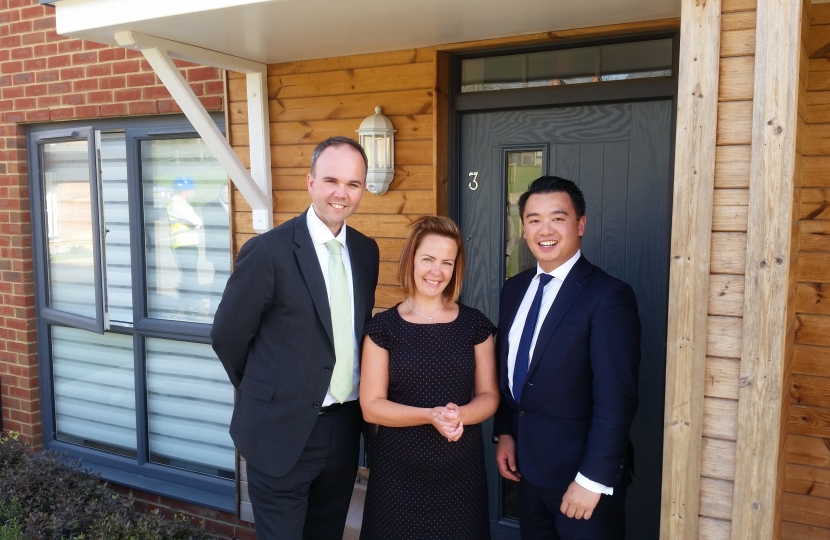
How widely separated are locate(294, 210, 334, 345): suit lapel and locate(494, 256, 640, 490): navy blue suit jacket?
696 millimetres

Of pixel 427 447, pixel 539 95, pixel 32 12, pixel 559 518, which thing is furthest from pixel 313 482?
pixel 32 12

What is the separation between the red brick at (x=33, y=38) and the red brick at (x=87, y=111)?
21.0 inches

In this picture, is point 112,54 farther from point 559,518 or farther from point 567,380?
point 559,518

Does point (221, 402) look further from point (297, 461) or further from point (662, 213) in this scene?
point (662, 213)

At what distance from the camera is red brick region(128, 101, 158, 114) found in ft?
13.0

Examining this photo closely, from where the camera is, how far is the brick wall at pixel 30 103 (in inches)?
158

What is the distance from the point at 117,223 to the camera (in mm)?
4344

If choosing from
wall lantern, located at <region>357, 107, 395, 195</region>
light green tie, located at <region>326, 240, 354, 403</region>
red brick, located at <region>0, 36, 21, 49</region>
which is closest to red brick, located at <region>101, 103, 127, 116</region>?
red brick, located at <region>0, 36, 21, 49</region>

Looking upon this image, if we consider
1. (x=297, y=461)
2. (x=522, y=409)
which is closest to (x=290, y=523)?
(x=297, y=461)

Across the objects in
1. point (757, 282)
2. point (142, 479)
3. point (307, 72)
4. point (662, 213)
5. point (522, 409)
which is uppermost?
Result: point (307, 72)

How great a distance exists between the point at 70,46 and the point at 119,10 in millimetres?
1841

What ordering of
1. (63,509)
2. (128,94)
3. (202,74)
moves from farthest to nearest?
(128,94)
(202,74)
(63,509)

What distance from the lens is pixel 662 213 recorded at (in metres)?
2.87

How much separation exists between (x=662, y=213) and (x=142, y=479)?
134 inches
